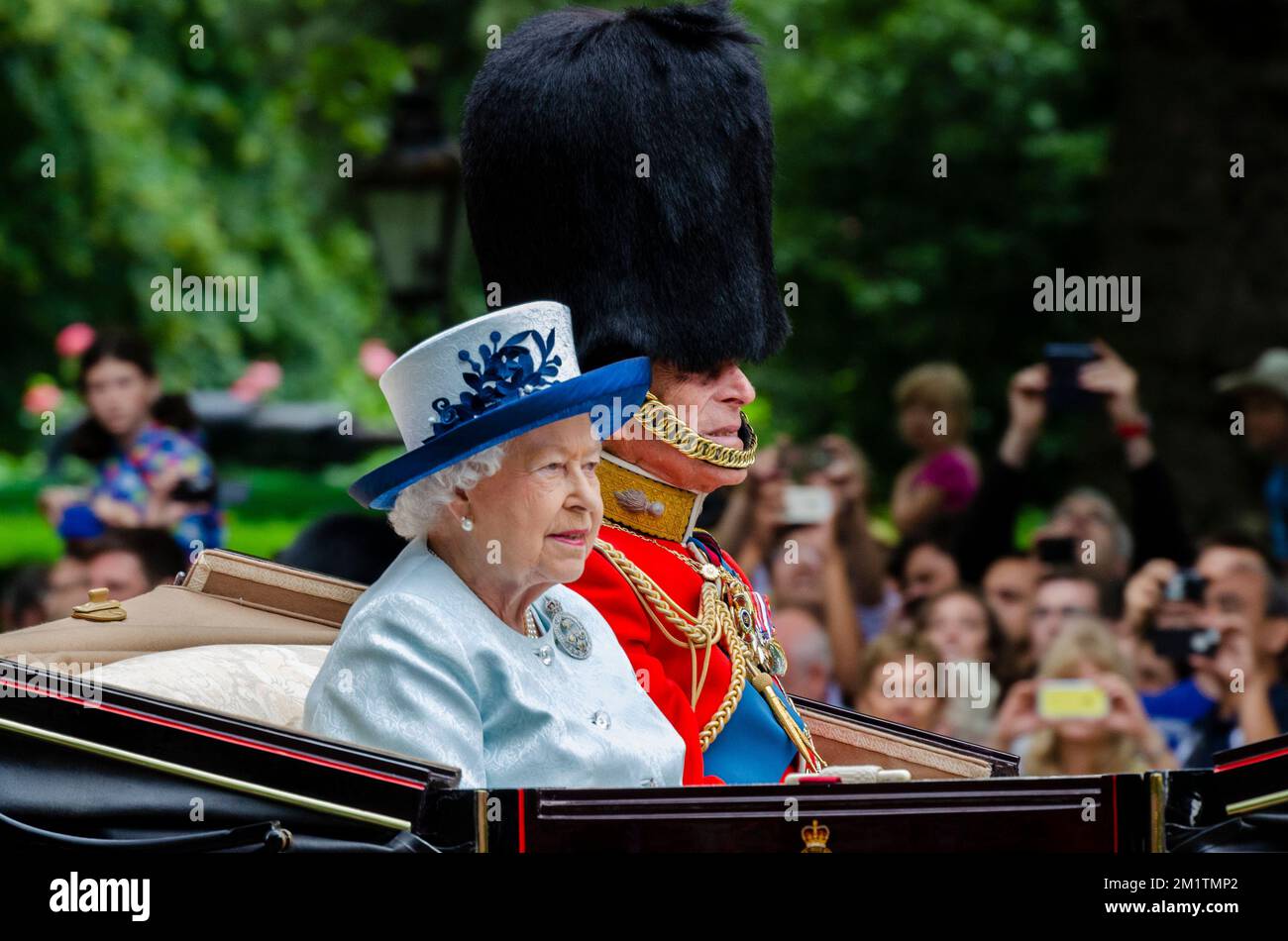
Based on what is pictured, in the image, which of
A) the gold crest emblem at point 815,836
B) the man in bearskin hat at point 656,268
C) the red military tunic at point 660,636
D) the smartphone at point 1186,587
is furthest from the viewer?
→ the smartphone at point 1186,587

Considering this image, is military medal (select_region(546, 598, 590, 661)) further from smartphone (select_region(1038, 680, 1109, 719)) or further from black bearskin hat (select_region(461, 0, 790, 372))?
smartphone (select_region(1038, 680, 1109, 719))

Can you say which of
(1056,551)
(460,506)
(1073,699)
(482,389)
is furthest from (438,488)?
(1056,551)

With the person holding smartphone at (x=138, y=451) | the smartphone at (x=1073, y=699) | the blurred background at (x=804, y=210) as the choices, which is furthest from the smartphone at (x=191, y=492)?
the smartphone at (x=1073, y=699)

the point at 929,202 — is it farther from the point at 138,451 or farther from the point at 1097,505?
the point at 138,451

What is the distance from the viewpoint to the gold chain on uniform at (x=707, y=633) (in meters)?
3.79

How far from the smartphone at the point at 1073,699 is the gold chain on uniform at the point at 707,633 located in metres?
2.12

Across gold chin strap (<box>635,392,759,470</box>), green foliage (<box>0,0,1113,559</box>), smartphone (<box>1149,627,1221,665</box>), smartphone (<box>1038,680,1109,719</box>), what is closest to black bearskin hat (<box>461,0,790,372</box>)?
gold chin strap (<box>635,392,759,470</box>)

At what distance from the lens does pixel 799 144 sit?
14164mm

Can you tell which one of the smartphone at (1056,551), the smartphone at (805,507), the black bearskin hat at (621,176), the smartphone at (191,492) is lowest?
the smartphone at (1056,551)

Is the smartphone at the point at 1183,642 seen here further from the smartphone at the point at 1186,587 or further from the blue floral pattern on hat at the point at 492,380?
the blue floral pattern on hat at the point at 492,380

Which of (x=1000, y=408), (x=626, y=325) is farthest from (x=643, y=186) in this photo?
(x=1000, y=408)

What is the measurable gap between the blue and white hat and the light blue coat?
178 mm

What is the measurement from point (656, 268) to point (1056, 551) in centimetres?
332
